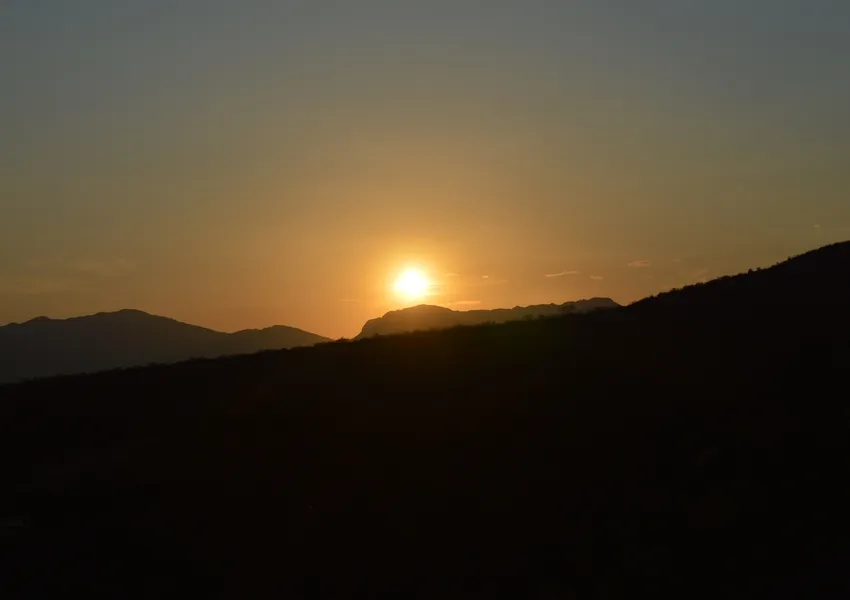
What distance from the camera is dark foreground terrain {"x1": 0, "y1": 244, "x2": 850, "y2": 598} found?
643 inches

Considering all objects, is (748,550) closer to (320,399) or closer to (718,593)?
(718,593)

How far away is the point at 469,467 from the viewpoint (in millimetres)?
A: 20938

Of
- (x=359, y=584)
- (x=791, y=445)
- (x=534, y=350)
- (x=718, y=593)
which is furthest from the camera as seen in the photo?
(x=534, y=350)

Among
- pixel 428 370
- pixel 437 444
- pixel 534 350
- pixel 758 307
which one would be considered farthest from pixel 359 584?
pixel 758 307

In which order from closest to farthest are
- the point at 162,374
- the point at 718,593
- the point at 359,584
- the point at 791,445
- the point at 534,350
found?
the point at 718,593 < the point at 359,584 < the point at 791,445 < the point at 534,350 < the point at 162,374

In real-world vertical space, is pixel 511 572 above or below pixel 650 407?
below

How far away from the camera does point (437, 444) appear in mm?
22406

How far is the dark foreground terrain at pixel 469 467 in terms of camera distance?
53.6 feet

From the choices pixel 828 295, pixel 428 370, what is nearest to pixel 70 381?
pixel 428 370

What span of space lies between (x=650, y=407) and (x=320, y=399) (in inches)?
399

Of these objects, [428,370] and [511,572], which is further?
[428,370]

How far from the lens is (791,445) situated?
1866cm

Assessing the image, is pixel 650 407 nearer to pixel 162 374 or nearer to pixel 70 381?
pixel 162 374

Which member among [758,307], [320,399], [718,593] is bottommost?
[718,593]
